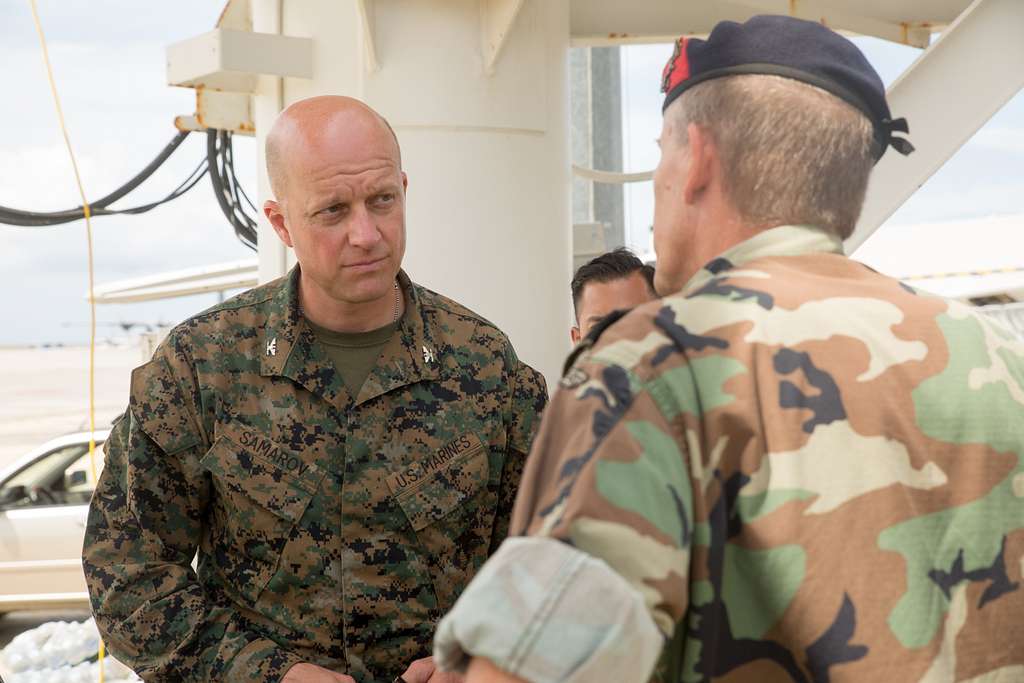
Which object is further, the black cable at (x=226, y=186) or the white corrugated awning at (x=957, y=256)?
the white corrugated awning at (x=957, y=256)

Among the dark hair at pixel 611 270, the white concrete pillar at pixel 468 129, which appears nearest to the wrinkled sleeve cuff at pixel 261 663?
the dark hair at pixel 611 270

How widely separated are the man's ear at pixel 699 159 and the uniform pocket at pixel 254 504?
4.30 feet

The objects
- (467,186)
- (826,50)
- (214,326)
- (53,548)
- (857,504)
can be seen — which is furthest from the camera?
(53,548)

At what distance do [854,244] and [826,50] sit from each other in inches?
124

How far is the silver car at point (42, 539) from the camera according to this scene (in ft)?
33.3

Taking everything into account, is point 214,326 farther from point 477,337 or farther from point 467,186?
point 467,186

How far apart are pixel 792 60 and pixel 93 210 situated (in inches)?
171

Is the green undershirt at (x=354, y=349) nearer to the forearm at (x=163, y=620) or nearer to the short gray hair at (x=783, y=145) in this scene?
the forearm at (x=163, y=620)

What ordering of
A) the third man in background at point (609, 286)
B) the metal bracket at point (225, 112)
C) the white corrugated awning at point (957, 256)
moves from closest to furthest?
the third man in background at point (609, 286), the metal bracket at point (225, 112), the white corrugated awning at point (957, 256)

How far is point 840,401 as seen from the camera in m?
1.44

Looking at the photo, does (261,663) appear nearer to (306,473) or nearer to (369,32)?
(306,473)

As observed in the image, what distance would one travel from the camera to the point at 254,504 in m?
2.61

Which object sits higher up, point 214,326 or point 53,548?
point 214,326

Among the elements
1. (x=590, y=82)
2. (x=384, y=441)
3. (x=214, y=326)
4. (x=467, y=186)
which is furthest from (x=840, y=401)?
(x=590, y=82)
